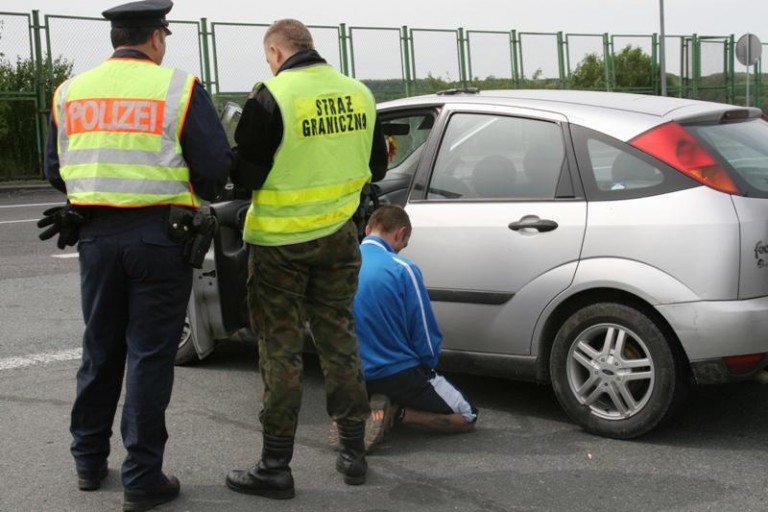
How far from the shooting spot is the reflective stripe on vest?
13.0ft

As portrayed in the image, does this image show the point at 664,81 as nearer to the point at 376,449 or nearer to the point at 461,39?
the point at 461,39

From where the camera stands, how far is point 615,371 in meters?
4.77

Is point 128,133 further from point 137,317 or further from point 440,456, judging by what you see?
point 440,456

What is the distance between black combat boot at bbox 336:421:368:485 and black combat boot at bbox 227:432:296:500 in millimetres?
224

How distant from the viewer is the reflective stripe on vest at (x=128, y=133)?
3.95 m

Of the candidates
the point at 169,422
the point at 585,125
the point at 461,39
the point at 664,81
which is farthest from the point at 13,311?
the point at 664,81

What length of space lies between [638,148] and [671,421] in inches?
48.6

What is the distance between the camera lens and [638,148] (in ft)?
15.8

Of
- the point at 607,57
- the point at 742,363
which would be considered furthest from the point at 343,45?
the point at 742,363

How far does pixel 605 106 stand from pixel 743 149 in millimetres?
629

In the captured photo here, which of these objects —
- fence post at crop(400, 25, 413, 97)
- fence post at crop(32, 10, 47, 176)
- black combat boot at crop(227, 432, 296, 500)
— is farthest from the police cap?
fence post at crop(400, 25, 413, 97)

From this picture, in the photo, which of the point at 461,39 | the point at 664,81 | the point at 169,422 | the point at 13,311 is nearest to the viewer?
the point at 169,422

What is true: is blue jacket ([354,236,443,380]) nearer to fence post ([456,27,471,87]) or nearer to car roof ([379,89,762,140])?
car roof ([379,89,762,140])

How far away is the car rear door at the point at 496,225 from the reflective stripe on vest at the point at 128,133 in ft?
5.11
